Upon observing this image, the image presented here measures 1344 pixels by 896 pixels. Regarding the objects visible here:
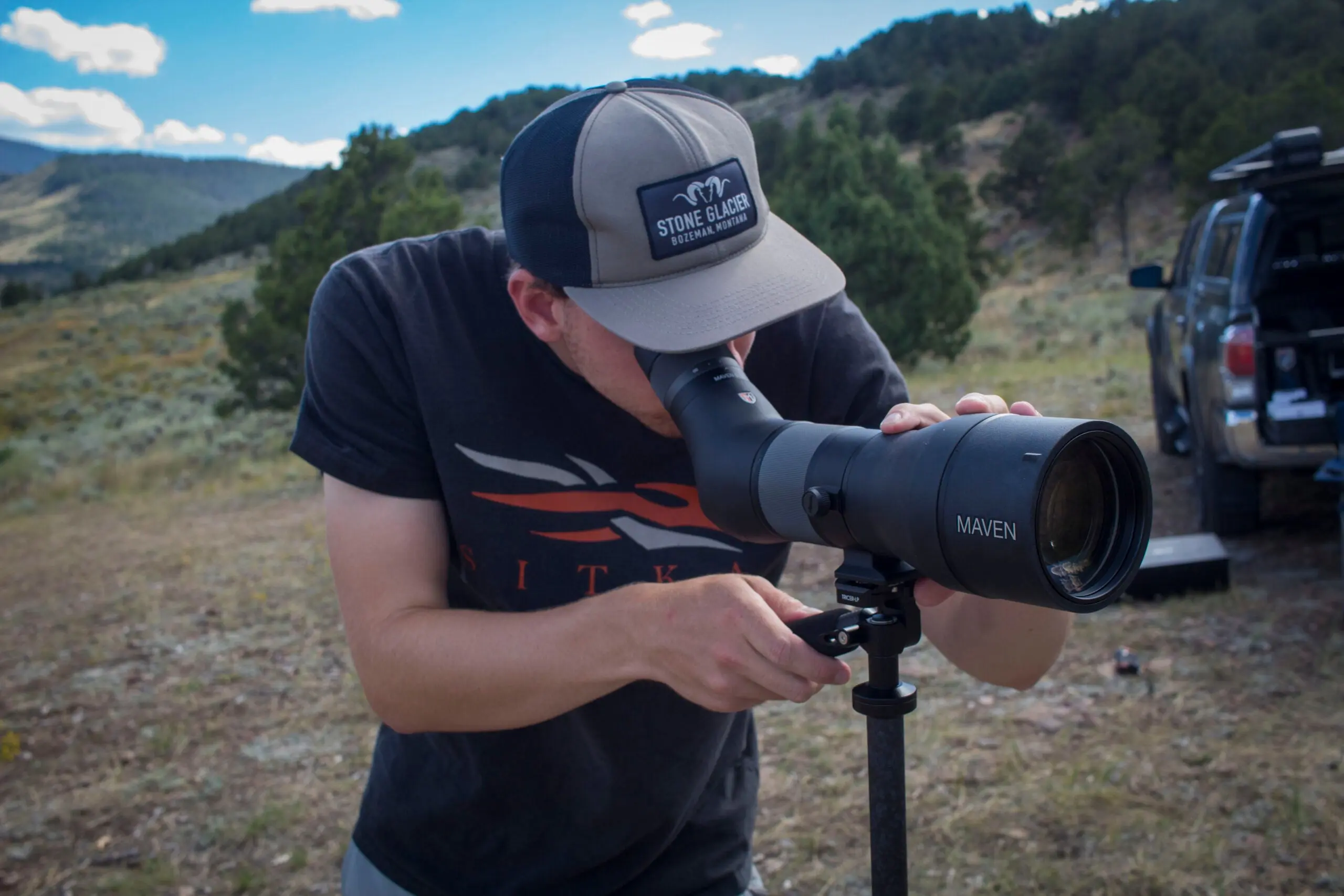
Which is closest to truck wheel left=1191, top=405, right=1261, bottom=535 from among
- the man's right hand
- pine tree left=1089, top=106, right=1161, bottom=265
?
the man's right hand

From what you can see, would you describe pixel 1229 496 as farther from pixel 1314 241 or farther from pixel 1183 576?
pixel 1314 241

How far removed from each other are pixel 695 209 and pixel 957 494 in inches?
26.2

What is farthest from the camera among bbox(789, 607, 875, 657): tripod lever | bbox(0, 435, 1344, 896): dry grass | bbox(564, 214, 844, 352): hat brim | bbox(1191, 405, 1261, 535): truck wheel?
bbox(1191, 405, 1261, 535): truck wheel

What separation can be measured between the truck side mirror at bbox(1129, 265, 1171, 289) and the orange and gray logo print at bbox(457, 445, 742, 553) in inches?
243

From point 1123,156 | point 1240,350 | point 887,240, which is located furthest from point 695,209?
point 1123,156

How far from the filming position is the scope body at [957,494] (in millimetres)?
949

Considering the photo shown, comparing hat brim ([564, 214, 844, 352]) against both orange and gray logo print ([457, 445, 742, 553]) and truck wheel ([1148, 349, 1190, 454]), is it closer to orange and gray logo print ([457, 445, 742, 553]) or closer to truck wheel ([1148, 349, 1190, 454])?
orange and gray logo print ([457, 445, 742, 553])

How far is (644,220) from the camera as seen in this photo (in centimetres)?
146

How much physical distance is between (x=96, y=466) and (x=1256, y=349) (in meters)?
13.8

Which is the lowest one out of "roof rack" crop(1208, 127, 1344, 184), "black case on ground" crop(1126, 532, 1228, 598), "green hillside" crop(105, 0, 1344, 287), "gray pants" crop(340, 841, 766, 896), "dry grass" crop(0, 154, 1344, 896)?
"dry grass" crop(0, 154, 1344, 896)

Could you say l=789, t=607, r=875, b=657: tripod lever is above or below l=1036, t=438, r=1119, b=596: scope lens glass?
below

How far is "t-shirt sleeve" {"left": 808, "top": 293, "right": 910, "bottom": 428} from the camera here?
1.72 m

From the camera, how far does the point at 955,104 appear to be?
1928 inches

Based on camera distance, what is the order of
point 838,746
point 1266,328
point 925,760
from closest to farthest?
1. point 925,760
2. point 838,746
3. point 1266,328
